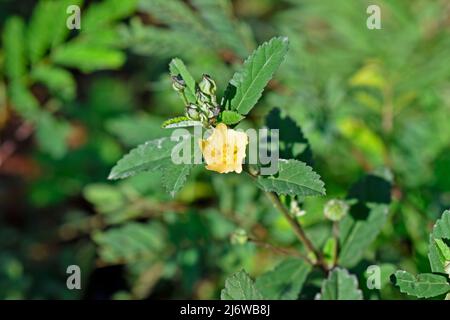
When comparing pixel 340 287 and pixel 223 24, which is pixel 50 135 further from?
pixel 340 287

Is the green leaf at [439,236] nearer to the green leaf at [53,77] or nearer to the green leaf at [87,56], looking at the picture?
the green leaf at [87,56]

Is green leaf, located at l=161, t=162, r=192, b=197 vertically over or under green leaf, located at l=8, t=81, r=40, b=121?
under

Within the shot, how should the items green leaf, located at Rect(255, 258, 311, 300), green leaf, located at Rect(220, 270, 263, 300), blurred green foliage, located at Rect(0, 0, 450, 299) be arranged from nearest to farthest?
1. green leaf, located at Rect(220, 270, 263, 300)
2. green leaf, located at Rect(255, 258, 311, 300)
3. blurred green foliage, located at Rect(0, 0, 450, 299)

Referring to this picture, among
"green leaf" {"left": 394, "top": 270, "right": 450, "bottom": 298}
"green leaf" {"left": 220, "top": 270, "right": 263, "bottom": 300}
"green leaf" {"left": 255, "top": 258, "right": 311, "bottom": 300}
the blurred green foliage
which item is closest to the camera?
"green leaf" {"left": 394, "top": 270, "right": 450, "bottom": 298}

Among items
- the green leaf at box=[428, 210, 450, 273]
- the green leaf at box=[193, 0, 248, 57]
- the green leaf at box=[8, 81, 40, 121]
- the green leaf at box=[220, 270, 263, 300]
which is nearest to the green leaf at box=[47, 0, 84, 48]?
the green leaf at box=[8, 81, 40, 121]

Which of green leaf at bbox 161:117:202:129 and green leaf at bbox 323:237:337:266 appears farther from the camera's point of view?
green leaf at bbox 323:237:337:266

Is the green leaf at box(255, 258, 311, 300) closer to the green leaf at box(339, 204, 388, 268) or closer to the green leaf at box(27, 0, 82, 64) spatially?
the green leaf at box(339, 204, 388, 268)

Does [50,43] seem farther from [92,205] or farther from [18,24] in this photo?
[92,205]
